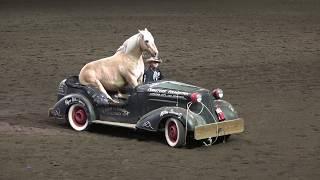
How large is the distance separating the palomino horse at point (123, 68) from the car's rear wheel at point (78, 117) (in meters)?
0.28

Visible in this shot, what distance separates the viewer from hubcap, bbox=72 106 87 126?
756cm

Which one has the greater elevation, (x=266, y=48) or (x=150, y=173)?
(x=266, y=48)

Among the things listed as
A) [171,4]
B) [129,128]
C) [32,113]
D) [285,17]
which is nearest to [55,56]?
[32,113]

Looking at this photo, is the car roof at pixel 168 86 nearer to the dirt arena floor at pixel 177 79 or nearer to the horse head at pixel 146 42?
the horse head at pixel 146 42

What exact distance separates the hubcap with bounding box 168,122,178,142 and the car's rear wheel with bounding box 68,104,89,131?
3.54 ft

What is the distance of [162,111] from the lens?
6.84 metres

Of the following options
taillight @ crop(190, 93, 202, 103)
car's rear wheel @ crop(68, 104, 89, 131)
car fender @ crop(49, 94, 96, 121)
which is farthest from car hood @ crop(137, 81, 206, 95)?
car's rear wheel @ crop(68, 104, 89, 131)

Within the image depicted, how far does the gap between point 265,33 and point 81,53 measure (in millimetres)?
5300

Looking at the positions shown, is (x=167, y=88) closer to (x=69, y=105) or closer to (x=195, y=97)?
(x=195, y=97)

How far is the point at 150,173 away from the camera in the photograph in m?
5.89

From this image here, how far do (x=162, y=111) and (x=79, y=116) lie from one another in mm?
1176

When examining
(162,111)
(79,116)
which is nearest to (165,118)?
(162,111)

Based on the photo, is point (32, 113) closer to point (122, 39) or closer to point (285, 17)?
point (122, 39)

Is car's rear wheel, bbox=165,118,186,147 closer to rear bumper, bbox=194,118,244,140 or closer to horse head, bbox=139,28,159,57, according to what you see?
rear bumper, bbox=194,118,244,140
